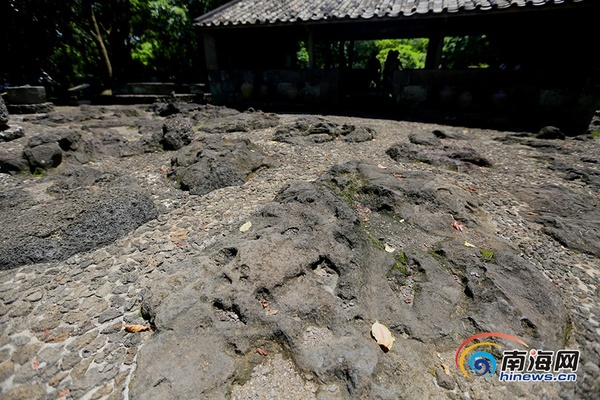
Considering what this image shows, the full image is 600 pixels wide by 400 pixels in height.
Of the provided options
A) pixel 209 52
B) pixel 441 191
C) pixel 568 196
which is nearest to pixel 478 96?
pixel 568 196

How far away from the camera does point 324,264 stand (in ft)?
7.36

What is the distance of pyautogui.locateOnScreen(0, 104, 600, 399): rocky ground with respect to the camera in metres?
1.50

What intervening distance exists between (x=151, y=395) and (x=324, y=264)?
1345 millimetres

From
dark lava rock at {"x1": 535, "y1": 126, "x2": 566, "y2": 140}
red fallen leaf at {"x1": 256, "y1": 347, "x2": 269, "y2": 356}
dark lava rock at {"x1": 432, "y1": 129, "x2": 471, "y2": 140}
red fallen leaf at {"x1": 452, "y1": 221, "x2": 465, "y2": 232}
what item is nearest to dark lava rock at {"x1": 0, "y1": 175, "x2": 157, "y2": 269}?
red fallen leaf at {"x1": 256, "y1": 347, "x2": 269, "y2": 356}

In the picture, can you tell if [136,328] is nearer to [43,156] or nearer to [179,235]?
[179,235]

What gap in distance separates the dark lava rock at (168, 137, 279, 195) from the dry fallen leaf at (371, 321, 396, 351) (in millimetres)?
2676

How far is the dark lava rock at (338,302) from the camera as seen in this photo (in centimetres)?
150

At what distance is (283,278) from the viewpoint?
201cm

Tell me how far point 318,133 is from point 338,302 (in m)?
4.74

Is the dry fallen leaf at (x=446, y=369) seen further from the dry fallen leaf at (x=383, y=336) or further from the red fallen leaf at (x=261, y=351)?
the red fallen leaf at (x=261, y=351)

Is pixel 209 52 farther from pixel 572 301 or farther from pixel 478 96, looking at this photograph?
pixel 572 301

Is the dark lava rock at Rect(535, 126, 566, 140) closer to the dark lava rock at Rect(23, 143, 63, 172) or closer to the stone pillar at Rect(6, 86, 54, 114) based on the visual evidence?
the dark lava rock at Rect(23, 143, 63, 172)

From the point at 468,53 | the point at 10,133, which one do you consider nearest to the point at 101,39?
the point at 10,133

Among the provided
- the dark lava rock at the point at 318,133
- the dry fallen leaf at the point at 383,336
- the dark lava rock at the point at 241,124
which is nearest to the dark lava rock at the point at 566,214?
the dry fallen leaf at the point at 383,336
